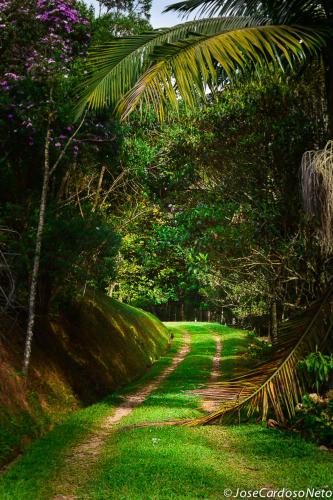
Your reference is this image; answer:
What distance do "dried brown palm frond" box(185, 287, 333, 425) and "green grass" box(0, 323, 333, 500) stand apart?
63 cm

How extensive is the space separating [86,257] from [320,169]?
7.73 metres

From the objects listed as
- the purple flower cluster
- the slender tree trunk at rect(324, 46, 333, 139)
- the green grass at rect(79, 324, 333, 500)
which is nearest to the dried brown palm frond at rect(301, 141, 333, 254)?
the slender tree trunk at rect(324, 46, 333, 139)

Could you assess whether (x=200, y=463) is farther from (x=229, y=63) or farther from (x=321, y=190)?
(x=229, y=63)

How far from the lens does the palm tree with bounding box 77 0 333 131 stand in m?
6.22

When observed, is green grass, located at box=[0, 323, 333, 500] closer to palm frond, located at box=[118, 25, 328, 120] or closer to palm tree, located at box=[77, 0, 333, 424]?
palm tree, located at box=[77, 0, 333, 424]

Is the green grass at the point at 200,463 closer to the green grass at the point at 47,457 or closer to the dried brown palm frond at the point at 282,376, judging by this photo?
the dried brown palm frond at the point at 282,376

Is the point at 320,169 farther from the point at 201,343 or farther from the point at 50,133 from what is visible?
the point at 201,343

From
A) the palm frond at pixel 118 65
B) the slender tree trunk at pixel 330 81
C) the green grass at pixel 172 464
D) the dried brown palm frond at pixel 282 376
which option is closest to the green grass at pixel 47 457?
the green grass at pixel 172 464

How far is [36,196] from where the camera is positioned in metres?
13.1

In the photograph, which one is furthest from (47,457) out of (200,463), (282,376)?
(282,376)

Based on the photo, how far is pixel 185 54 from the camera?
648 centimetres

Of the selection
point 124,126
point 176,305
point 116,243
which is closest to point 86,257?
point 116,243

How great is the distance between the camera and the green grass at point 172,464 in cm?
704

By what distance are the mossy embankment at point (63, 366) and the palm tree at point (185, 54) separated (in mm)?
6854
